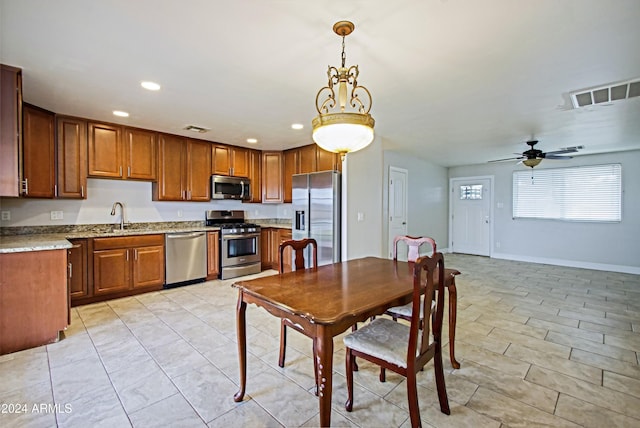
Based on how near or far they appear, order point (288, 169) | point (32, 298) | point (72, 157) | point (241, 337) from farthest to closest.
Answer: point (288, 169) → point (72, 157) → point (32, 298) → point (241, 337)

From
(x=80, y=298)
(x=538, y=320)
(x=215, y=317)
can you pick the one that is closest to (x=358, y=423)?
(x=215, y=317)

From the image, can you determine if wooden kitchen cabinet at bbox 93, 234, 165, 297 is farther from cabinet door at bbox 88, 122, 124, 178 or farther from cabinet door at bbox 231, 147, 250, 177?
cabinet door at bbox 231, 147, 250, 177

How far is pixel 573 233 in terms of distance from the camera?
614cm

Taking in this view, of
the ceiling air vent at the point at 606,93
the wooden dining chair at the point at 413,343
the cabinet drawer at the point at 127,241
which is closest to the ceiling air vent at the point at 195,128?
the cabinet drawer at the point at 127,241

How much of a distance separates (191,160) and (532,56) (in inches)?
176

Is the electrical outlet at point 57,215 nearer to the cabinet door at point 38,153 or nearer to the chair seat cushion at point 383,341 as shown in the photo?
the cabinet door at point 38,153

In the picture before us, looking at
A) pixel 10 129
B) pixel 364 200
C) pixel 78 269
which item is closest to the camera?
pixel 10 129

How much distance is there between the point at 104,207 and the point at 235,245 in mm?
1934

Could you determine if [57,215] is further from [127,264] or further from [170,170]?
[170,170]

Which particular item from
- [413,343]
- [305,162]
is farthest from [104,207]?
[413,343]

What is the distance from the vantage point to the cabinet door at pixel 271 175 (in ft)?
18.6

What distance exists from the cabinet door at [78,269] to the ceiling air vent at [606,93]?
18.3 feet

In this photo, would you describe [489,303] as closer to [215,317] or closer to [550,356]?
[550,356]

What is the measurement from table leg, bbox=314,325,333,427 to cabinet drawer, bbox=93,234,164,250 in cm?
357
